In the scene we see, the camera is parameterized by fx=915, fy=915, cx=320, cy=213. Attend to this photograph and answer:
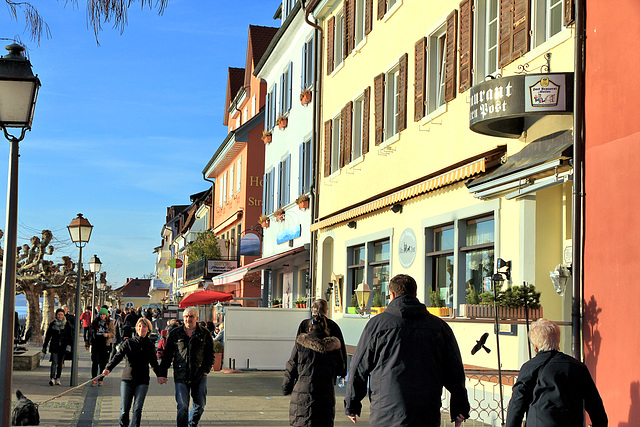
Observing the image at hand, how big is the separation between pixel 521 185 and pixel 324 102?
45.5 ft

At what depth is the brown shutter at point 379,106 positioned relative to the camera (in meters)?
18.5

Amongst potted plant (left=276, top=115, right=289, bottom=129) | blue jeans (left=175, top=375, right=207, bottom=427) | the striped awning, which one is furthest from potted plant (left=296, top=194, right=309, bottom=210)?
blue jeans (left=175, top=375, right=207, bottom=427)

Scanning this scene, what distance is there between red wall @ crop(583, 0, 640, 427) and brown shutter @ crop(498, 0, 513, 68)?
7.32 ft

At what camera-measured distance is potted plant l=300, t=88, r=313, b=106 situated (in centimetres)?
2520

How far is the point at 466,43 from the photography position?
1389cm

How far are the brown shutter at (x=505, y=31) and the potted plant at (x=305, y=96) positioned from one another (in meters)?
12.8

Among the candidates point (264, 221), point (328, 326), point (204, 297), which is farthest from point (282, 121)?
point (328, 326)

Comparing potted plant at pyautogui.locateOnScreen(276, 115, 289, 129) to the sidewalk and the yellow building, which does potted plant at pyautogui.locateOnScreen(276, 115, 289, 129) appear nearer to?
the yellow building

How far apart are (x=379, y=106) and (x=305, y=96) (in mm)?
6991

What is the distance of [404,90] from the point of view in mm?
16969

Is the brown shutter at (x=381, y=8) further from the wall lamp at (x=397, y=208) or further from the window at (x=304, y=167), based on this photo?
the window at (x=304, y=167)

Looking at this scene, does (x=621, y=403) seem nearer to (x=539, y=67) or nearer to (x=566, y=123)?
(x=566, y=123)

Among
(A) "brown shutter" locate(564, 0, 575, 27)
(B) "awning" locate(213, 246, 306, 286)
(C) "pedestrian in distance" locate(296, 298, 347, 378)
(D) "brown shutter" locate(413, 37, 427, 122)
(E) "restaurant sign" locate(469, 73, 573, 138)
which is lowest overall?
(C) "pedestrian in distance" locate(296, 298, 347, 378)

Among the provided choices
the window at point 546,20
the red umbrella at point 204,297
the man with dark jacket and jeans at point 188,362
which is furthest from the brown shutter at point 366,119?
the red umbrella at point 204,297
